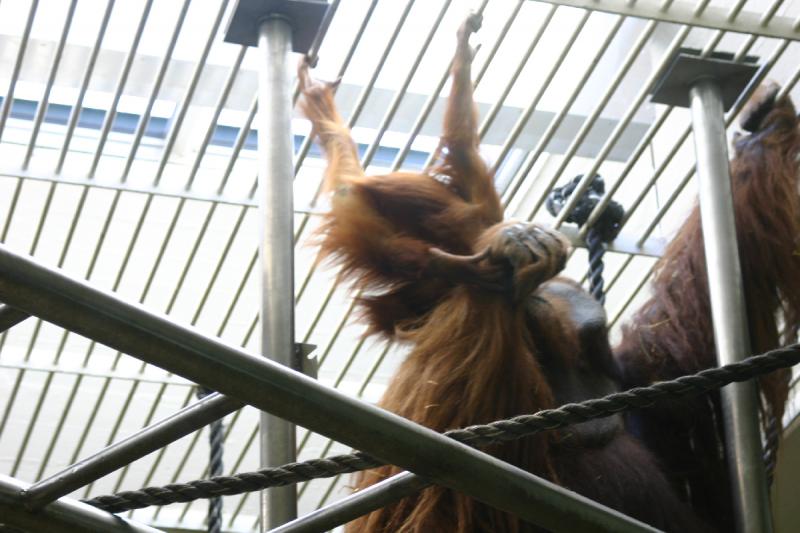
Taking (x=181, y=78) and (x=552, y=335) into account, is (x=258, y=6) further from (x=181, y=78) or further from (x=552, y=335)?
(x=552, y=335)

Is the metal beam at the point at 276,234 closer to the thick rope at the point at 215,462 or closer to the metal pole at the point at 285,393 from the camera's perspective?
the metal pole at the point at 285,393

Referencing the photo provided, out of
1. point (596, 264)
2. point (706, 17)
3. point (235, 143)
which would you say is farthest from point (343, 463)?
point (706, 17)

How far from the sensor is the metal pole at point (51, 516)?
193 centimetres

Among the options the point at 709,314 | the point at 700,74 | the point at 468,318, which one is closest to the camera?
the point at 468,318

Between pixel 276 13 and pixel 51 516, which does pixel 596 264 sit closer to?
pixel 276 13

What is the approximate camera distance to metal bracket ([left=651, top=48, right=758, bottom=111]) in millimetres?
3211

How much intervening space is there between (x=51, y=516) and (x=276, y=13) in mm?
1493

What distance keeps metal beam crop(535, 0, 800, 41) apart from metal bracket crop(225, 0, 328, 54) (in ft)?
2.31

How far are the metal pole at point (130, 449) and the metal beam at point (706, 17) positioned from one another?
1.68 metres

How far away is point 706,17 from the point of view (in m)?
3.29

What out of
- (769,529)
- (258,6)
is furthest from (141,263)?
(769,529)

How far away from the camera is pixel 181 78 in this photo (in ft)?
12.0

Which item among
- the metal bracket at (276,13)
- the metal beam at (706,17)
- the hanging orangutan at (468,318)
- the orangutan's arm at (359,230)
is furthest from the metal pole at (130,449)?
the metal beam at (706,17)

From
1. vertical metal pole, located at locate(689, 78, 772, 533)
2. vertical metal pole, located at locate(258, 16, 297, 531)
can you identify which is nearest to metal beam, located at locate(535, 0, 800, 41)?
vertical metal pole, located at locate(689, 78, 772, 533)
